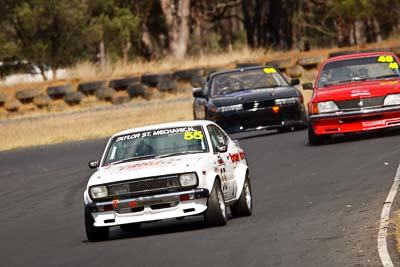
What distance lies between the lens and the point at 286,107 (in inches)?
933

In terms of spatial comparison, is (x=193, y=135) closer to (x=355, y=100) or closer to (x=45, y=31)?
(x=355, y=100)

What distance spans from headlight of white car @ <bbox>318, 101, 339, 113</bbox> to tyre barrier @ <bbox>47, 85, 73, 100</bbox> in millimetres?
21105

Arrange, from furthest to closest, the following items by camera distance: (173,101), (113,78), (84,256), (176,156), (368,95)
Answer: (113,78) → (173,101) → (368,95) → (176,156) → (84,256)

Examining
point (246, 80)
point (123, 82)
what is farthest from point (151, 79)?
point (246, 80)

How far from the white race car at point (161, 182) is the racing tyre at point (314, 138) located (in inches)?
307

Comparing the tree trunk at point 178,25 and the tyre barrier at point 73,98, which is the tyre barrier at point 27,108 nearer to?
the tyre barrier at point 73,98

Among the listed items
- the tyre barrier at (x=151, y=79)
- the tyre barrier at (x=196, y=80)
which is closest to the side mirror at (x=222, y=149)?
the tyre barrier at (x=196, y=80)

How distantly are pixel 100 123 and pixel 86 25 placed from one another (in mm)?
24074

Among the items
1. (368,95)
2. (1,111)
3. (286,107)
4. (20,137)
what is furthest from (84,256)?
(1,111)

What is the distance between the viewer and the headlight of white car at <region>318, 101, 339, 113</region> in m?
20.3

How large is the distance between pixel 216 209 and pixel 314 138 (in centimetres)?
897

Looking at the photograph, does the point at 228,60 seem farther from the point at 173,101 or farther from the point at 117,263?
the point at 117,263

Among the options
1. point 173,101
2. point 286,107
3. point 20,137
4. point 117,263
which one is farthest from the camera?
point 173,101

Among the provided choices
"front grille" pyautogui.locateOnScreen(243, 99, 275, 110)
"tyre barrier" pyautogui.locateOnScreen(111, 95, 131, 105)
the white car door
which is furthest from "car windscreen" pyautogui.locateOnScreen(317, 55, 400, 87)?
"tyre barrier" pyautogui.locateOnScreen(111, 95, 131, 105)
